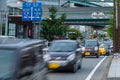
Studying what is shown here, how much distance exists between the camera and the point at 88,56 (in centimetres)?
4162

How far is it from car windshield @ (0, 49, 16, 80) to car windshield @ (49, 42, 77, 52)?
15.0m

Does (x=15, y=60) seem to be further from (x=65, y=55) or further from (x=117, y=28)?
(x=117, y=28)

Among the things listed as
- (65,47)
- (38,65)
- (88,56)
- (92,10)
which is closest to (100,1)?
(92,10)

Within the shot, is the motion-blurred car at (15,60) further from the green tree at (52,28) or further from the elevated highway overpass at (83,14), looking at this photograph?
the elevated highway overpass at (83,14)

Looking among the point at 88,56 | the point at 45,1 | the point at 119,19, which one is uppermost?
the point at 45,1

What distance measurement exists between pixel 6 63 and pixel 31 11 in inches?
1400

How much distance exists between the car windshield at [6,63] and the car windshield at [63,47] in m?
15.0

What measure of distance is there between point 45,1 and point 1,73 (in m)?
146

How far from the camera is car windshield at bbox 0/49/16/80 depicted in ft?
21.0

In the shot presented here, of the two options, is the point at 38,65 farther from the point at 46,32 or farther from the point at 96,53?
the point at 46,32

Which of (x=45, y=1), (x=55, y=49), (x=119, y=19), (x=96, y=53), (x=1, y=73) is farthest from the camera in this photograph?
(x=45, y=1)

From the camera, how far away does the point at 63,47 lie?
22172 mm

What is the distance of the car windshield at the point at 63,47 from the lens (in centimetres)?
2183

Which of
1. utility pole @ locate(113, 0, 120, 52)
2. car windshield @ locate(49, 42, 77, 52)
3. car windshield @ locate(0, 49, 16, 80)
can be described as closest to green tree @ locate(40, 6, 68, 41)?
utility pole @ locate(113, 0, 120, 52)
